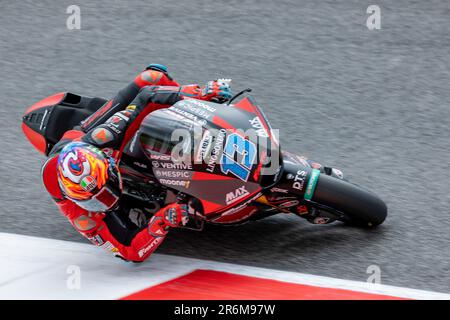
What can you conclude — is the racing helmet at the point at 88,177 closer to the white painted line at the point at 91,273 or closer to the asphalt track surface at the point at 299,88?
the white painted line at the point at 91,273

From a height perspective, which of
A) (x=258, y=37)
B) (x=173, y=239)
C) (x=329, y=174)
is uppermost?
(x=258, y=37)

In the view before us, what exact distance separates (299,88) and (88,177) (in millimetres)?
3097

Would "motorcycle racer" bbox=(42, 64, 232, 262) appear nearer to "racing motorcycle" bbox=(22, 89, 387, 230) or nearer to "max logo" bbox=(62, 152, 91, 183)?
"max logo" bbox=(62, 152, 91, 183)

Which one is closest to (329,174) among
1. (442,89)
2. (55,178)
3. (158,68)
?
(158,68)

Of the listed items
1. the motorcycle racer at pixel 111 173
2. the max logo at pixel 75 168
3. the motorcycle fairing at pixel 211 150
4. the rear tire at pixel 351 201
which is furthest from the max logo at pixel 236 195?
the max logo at pixel 75 168

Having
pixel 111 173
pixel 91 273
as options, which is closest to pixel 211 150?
pixel 111 173

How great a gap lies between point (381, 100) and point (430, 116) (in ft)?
1.54

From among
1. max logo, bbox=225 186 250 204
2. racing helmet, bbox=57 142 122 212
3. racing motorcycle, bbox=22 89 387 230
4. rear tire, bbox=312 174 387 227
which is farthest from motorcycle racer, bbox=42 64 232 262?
rear tire, bbox=312 174 387 227

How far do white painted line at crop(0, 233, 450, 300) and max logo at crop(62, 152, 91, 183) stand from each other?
76cm

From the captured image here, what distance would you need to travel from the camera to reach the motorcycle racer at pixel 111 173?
4637mm

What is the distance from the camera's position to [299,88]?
7188 mm

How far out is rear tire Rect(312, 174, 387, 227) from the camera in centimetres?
495
